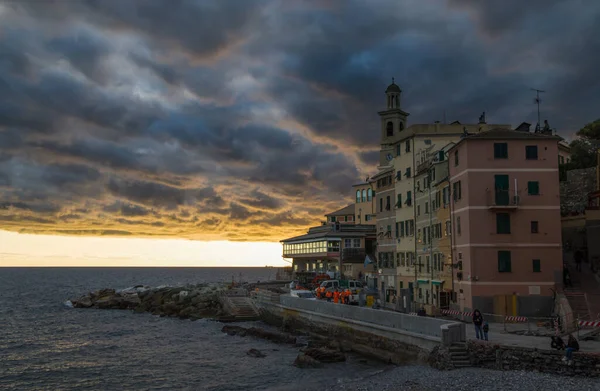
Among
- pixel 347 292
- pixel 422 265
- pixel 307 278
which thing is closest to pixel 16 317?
pixel 307 278

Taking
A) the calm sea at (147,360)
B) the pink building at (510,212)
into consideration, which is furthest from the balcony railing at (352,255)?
the pink building at (510,212)

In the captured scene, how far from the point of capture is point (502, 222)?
42812 millimetres

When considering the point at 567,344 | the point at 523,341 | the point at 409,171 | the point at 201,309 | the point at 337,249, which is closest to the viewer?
the point at 567,344

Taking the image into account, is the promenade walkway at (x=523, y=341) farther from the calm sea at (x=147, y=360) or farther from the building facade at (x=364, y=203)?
the building facade at (x=364, y=203)

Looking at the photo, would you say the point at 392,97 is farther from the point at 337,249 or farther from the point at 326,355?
the point at 326,355

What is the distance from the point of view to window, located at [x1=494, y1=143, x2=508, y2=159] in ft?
140

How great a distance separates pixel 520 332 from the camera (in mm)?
33938

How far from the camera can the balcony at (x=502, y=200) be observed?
42.2 metres

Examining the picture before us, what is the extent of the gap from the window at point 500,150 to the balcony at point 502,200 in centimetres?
261

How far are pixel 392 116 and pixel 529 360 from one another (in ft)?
219

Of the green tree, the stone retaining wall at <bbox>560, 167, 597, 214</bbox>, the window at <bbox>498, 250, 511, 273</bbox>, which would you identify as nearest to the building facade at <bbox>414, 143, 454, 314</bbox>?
the window at <bbox>498, 250, 511, 273</bbox>

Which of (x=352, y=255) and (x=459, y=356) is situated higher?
(x=352, y=255)

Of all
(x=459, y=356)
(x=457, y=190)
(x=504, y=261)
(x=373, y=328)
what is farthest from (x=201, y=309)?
(x=459, y=356)

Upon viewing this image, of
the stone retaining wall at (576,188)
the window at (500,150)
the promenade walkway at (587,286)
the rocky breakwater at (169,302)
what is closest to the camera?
the promenade walkway at (587,286)
